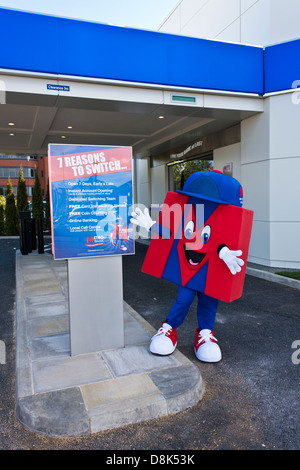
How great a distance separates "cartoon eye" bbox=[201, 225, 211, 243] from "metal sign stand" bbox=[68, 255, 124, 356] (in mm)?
838

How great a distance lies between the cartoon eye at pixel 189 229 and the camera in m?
3.40

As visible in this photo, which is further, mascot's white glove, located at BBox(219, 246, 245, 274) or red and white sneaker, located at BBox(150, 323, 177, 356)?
red and white sneaker, located at BBox(150, 323, 177, 356)

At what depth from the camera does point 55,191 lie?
3.15m

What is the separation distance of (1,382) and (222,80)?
22.1ft

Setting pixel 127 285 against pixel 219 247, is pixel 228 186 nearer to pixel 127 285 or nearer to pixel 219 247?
pixel 219 247

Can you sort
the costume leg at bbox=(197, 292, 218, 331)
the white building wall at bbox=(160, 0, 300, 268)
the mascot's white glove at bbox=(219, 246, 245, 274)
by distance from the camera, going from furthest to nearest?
the white building wall at bbox=(160, 0, 300, 268) < the costume leg at bbox=(197, 292, 218, 331) < the mascot's white glove at bbox=(219, 246, 245, 274)

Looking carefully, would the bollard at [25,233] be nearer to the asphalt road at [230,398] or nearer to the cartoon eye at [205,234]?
the asphalt road at [230,398]

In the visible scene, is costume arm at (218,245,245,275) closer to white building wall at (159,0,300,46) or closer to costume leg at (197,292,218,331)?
costume leg at (197,292,218,331)

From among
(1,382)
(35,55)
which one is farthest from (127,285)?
(35,55)

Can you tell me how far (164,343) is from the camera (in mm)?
3365

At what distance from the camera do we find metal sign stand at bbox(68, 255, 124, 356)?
3.36 metres

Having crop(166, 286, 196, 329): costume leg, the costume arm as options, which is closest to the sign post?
crop(166, 286, 196, 329): costume leg
